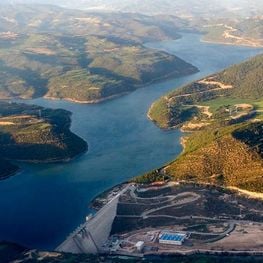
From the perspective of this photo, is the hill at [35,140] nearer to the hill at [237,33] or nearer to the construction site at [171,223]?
the construction site at [171,223]

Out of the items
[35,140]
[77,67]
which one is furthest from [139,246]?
[77,67]

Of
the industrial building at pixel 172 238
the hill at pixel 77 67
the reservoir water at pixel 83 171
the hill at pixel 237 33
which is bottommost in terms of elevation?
the reservoir water at pixel 83 171

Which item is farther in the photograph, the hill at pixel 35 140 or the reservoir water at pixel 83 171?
the hill at pixel 35 140

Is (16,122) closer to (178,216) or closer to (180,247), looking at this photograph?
(178,216)

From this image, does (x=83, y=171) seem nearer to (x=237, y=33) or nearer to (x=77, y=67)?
(x=77, y=67)

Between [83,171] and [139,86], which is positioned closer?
[83,171]

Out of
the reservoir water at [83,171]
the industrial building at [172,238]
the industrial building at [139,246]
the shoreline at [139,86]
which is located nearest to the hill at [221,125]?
the reservoir water at [83,171]

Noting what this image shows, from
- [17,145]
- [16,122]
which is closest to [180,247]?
[17,145]
